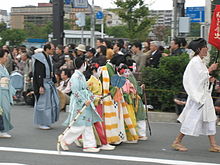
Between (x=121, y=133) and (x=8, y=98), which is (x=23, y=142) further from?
(x=121, y=133)

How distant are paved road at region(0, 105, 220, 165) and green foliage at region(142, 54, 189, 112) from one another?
1760 millimetres

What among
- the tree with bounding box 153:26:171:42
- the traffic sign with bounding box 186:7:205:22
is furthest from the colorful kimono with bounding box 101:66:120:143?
the tree with bounding box 153:26:171:42

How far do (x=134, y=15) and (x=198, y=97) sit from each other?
20.4 m

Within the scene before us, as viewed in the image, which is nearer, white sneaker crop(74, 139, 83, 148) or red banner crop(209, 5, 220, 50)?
white sneaker crop(74, 139, 83, 148)

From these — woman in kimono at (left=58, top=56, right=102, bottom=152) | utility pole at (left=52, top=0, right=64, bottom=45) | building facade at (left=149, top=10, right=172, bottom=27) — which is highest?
building facade at (left=149, top=10, right=172, bottom=27)

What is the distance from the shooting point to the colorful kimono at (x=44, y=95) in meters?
9.54

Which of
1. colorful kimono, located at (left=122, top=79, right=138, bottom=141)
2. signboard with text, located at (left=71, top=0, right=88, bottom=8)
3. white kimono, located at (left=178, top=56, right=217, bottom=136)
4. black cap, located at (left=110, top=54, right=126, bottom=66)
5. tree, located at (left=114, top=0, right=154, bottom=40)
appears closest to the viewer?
white kimono, located at (left=178, top=56, right=217, bottom=136)

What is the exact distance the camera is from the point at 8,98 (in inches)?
340

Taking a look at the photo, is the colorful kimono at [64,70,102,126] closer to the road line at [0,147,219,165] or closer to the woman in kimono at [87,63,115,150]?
the woman in kimono at [87,63,115,150]

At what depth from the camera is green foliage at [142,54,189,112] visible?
1100 centimetres

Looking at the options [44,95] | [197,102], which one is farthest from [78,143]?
[197,102]

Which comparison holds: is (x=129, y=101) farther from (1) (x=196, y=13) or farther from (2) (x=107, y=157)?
(1) (x=196, y=13)

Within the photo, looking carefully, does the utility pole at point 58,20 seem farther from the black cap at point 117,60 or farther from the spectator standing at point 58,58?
the black cap at point 117,60

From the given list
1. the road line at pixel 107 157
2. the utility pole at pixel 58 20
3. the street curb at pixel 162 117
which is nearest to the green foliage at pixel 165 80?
the street curb at pixel 162 117
